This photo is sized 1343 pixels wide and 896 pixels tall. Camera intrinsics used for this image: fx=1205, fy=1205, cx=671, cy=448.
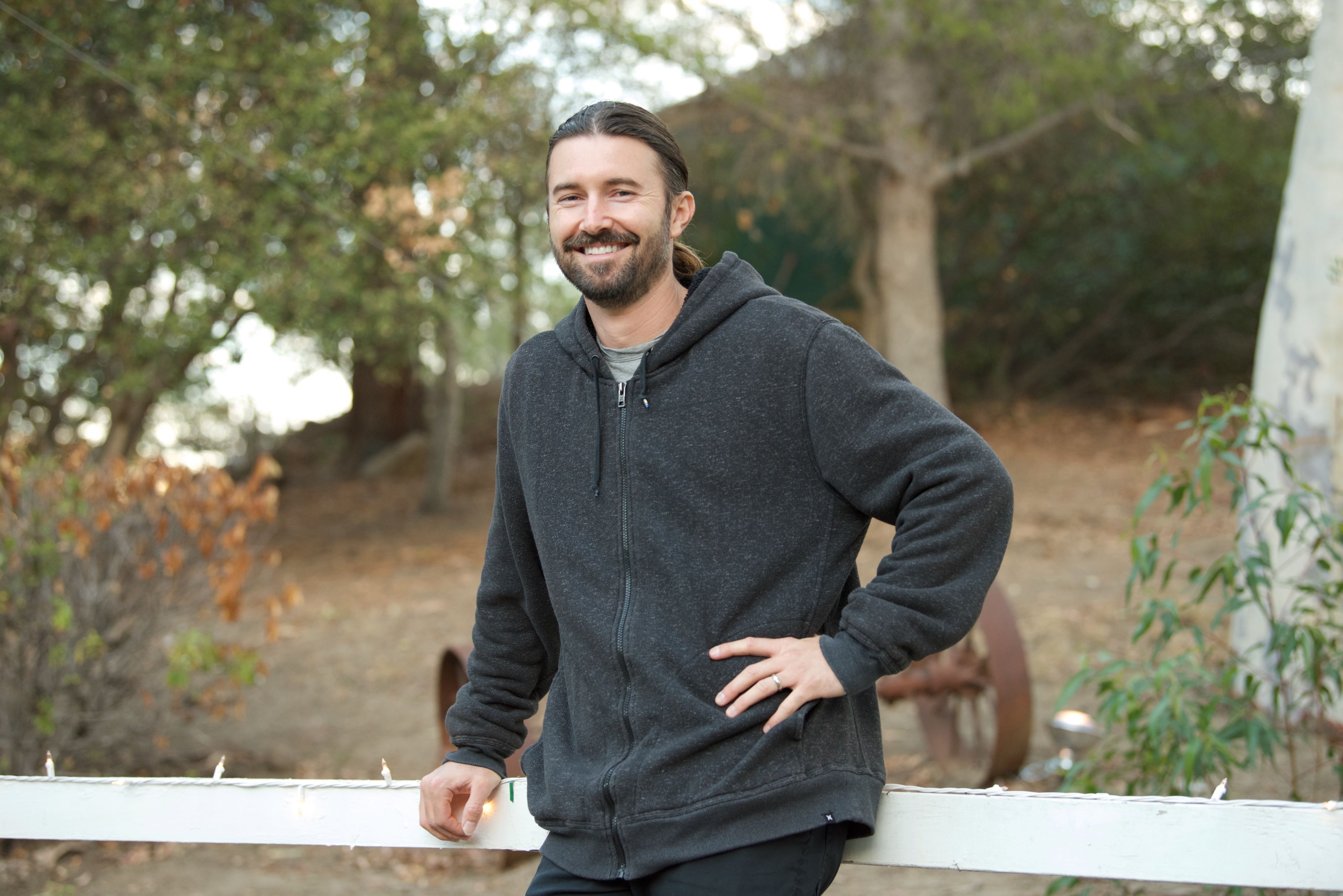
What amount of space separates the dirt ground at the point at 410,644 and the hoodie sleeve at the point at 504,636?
280cm

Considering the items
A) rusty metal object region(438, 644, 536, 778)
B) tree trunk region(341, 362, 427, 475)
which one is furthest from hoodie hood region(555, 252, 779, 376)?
tree trunk region(341, 362, 427, 475)

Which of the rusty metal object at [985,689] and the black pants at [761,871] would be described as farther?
the rusty metal object at [985,689]

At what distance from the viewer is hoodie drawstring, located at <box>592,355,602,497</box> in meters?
1.98

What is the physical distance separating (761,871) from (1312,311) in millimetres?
5052

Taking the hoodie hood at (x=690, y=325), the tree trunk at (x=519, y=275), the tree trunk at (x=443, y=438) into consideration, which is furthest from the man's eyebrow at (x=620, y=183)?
the tree trunk at (x=443, y=438)

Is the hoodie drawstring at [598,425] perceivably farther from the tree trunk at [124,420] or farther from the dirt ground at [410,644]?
the tree trunk at [124,420]

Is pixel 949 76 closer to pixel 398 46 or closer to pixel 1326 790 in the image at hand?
pixel 398 46

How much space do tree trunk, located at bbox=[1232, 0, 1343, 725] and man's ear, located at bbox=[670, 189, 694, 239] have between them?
14.2ft

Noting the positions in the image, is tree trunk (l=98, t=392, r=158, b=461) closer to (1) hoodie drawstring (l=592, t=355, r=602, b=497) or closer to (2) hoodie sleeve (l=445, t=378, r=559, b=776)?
(2) hoodie sleeve (l=445, t=378, r=559, b=776)

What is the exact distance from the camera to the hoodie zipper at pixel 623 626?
1860 millimetres

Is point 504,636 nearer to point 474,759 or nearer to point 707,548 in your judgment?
point 474,759

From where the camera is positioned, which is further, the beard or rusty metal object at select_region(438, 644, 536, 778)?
rusty metal object at select_region(438, 644, 536, 778)

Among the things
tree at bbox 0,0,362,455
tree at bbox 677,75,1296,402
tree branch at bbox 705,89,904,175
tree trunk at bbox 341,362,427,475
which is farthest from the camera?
tree trunk at bbox 341,362,427,475

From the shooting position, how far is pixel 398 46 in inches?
410
